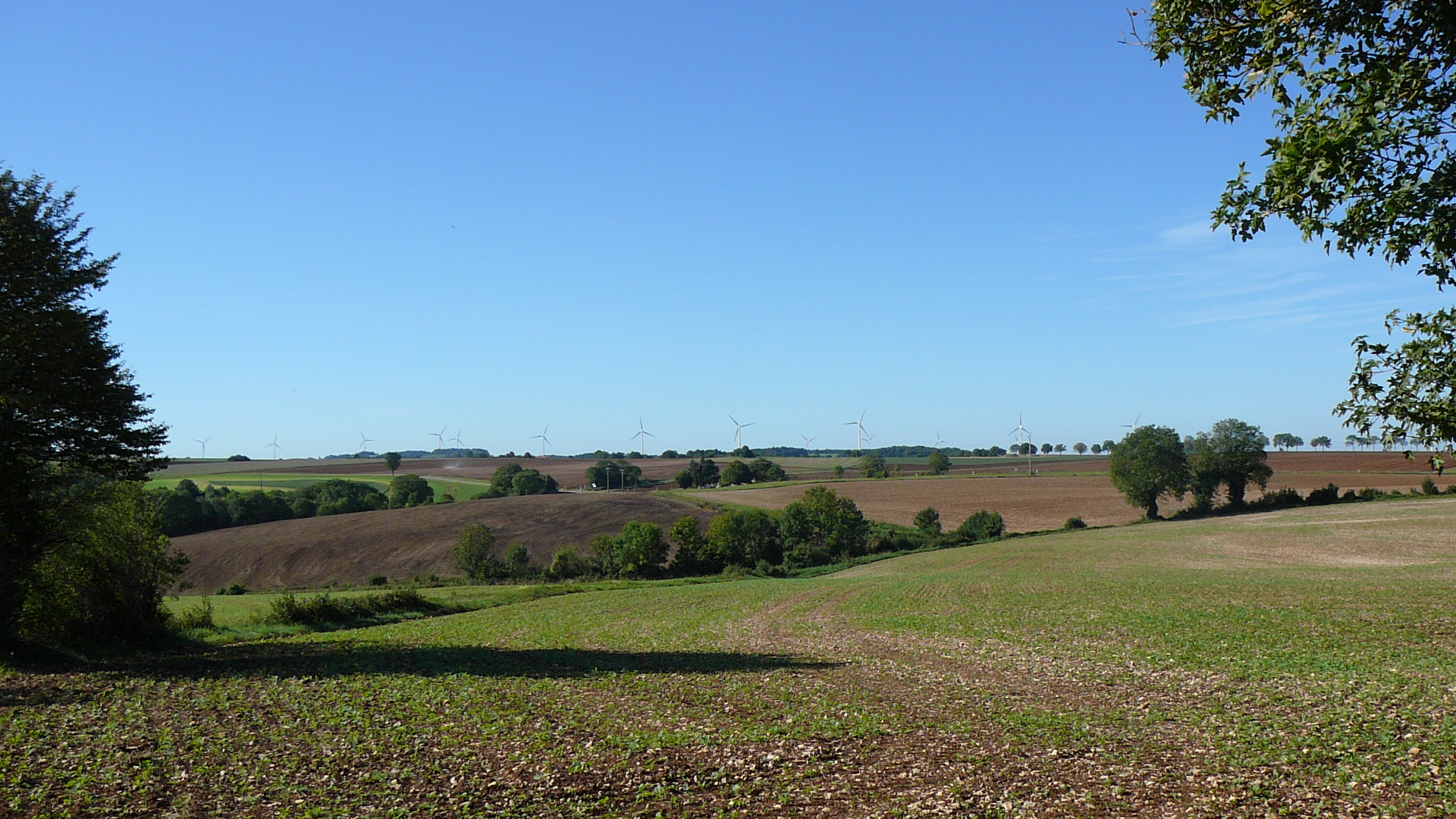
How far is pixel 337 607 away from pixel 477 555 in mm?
43404

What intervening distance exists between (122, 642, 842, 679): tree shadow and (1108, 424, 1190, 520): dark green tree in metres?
97.0

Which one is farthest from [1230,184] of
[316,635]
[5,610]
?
[316,635]

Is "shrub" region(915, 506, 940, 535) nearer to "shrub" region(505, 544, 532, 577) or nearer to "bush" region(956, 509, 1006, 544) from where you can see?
"bush" region(956, 509, 1006, 544)

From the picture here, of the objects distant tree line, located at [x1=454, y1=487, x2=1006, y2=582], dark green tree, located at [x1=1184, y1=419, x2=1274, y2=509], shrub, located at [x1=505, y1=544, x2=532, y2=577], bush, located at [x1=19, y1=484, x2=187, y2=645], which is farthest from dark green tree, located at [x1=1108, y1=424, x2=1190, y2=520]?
bush, located at [x1=19, y1=484, x2=187, y2=645]

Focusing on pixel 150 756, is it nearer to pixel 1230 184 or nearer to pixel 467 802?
pixel 467 802

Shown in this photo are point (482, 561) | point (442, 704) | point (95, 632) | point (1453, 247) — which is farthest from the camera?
point (482, 561)

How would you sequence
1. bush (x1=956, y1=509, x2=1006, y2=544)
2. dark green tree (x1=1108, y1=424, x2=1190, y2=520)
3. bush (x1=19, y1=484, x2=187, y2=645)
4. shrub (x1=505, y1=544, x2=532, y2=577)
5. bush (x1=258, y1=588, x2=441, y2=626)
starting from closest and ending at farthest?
bush (x1=19, y1=484, x2=187, y2=645)
bush (x1=258, y1=588, x2=441, y2=626)
shrub (x1=505, y1=544, x2=532, y2=577)
bush (x1=956, y1=509, x2=1006, y2=544)
dark green tree (x1=1108, y1=424, x2=1190, y2=520)

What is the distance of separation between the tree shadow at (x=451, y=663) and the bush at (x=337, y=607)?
525 inches

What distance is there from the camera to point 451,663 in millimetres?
25547

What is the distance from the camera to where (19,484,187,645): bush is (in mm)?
28609

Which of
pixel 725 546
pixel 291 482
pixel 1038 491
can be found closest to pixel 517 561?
pixel 725 546

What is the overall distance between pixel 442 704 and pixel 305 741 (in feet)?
11.3

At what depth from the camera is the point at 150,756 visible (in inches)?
575

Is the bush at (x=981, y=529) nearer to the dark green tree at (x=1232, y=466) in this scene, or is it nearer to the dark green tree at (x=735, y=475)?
the dark green tree at (x=1232, y=466)
